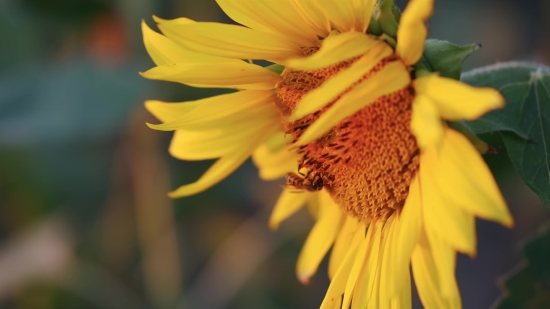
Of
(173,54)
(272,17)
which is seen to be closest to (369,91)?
(272,17)

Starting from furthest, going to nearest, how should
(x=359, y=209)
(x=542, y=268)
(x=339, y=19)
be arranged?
(x=542, y=268) → (x=359, y=209) → (x=339, y=19)

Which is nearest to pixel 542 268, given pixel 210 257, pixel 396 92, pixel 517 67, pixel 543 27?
pixel 517 67

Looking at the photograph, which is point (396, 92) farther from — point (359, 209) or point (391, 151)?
point (359, 209)

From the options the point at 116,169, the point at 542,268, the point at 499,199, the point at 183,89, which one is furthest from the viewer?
the point at 116,169

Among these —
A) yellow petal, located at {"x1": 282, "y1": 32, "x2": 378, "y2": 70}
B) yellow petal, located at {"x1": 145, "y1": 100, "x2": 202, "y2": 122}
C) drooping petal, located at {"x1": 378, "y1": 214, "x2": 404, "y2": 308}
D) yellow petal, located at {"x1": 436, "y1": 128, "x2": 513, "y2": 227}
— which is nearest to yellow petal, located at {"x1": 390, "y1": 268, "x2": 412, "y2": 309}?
drooping petal, located at {"x1": 378, "y1": 214, "x2": 404, "y2": 308}

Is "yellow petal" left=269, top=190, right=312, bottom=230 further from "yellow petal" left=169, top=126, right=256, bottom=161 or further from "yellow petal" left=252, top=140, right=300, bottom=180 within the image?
"yellow petal" left=169, top=126, right=256, bottom=161

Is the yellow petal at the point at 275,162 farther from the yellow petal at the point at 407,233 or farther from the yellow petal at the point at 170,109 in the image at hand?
the yellow petal at the point at 407,233

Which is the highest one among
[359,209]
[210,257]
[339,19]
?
[339,19]

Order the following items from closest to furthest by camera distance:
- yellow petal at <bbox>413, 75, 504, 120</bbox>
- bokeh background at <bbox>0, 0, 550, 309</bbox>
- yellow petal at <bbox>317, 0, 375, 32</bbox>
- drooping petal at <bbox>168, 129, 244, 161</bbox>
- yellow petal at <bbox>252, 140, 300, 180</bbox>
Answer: yellow petal at <bbox>413, 75, 504, 120</bbox>
yellow petal at <bbox>317, 0, 375, 32</bbox>
drooping petal at <bbox>168, 129, 244, 161</bbox>
yellow petal at <bbox>252, 140, 300, 180</bbox>
bokeh background at <bbox>0, 0, 550, 309</bbox>

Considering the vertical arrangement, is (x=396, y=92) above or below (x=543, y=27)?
above
